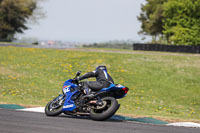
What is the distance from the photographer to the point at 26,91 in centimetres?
1703

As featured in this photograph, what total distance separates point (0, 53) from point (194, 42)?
38.1 metres

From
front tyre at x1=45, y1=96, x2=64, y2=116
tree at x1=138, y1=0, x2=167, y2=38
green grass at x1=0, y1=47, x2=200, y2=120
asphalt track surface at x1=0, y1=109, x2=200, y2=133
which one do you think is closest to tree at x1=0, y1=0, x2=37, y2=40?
tree at x1=138, y1=0, x2=167, y2=38

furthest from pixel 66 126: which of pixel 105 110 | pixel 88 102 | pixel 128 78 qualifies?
pixel 128 78

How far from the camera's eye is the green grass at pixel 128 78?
15781 millimetres

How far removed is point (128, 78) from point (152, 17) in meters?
52.7

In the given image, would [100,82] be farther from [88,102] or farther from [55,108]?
[55,108]

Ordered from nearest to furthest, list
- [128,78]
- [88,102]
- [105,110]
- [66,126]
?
[66,126]
[105,110]
[88,102]
[128,78]

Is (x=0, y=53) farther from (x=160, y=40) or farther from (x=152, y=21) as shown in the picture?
(x=160, y=40)

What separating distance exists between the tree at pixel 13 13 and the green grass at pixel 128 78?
33679 mm

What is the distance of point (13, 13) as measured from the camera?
64.4 meters

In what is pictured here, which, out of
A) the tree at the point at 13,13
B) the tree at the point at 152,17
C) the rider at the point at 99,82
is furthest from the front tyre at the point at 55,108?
the tree at the point at 152,17

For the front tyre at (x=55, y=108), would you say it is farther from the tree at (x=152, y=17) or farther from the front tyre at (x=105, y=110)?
the tree at (x=152, y=17)

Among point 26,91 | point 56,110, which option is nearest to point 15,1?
point 26,91

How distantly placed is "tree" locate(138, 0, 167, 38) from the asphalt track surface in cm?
6643
